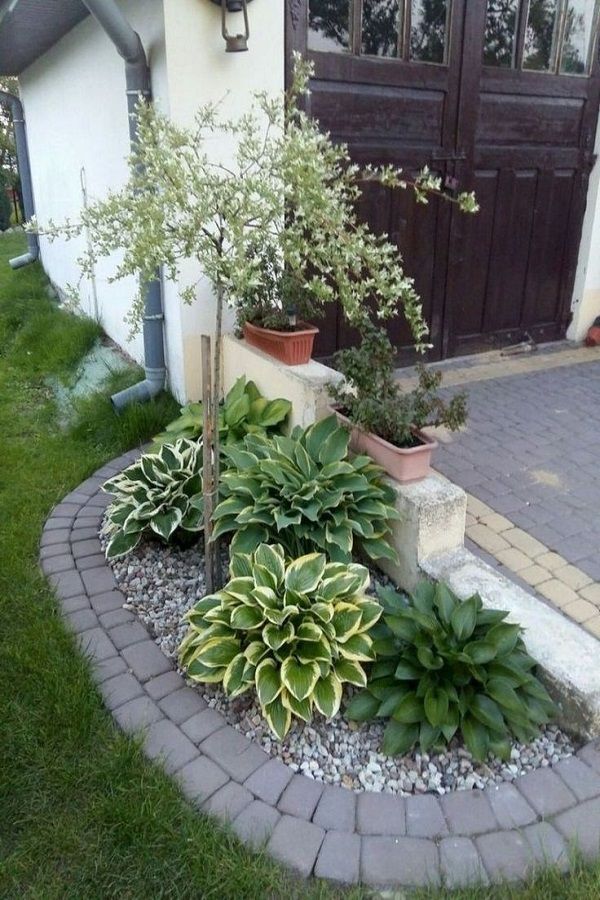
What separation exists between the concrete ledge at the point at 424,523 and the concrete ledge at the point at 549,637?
5 cm

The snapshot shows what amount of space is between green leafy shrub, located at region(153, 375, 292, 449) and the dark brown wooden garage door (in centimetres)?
137

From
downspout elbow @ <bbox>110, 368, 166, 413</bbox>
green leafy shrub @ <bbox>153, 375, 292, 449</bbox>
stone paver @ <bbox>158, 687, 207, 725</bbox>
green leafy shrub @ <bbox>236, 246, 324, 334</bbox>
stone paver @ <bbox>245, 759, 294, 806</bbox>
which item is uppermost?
green leafy shrub @ <bbox>236, 246, 324, 334</bbox>

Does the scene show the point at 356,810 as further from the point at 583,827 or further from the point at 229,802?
the point at 583,827

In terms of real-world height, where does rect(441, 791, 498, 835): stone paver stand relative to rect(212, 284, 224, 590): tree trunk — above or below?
below

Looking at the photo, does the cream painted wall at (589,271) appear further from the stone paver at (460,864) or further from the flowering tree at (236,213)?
the stone paver at (460,864)

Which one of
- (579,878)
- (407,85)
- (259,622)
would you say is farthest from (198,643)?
(407,85)

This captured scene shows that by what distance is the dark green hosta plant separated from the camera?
2141 mm

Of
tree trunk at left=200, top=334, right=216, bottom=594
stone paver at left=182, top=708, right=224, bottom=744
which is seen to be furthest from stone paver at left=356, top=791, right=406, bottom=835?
tree trunk at left=200, top=334, right=216, bottom=594

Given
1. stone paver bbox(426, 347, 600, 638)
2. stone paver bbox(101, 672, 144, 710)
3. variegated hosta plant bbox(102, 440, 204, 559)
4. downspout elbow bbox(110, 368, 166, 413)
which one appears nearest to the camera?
stone paver bbox(101, 672, 144, 710)

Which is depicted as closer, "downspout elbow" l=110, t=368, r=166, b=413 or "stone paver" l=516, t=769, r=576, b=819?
"stone paver" l=516, t=769, r=576, b=819

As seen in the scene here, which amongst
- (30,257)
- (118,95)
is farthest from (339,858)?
(30,257)

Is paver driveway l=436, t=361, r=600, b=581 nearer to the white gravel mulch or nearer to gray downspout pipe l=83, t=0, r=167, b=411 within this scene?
the white gravel mulch

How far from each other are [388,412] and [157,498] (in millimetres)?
1113

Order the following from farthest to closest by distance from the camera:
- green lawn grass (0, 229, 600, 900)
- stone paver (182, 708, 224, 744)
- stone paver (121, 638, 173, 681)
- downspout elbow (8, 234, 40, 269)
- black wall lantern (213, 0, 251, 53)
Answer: downspout elbow (8, 234, 40, 269)
black wall lantern (213, 0, 251, 53)
stone paver (121, 638, 173, 681)
stone paver (182, 708, 224, 744)
green lawn grass (0, 229, 600, 900)
